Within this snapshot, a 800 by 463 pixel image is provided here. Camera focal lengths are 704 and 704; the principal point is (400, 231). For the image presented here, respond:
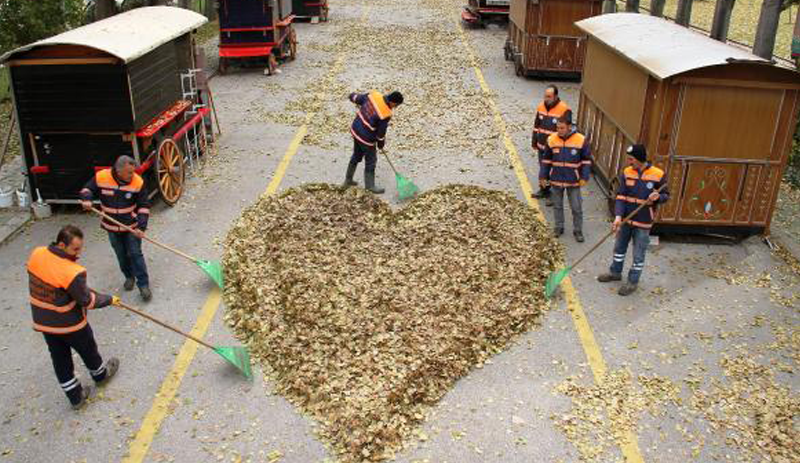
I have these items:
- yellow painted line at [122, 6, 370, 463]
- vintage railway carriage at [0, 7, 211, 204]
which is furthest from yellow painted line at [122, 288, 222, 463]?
vintage railway carriage at [0, 7, 211, 204]

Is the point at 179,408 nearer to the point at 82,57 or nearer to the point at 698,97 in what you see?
the point at 82,57

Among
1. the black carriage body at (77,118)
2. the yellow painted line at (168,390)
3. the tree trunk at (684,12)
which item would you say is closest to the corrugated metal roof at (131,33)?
the black carriage body at (77,118)

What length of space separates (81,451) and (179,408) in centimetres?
94

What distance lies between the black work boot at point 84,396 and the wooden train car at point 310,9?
2568 centimetres

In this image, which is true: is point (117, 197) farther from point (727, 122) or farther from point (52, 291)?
point (727, 122)

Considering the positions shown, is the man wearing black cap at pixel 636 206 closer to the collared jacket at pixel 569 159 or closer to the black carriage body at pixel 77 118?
the collared jacket at pixel 569 159

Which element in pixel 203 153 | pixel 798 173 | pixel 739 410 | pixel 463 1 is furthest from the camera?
pixel 463 1

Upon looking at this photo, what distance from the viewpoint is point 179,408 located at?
6.90 m

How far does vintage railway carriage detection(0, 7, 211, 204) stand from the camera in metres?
10.1

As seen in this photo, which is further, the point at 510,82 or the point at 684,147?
the point at 510,82

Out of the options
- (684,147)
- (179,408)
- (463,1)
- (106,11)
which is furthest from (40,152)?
(463,1)

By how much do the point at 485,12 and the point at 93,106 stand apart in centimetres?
2153

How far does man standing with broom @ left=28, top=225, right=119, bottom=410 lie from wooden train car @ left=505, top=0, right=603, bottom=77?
15762 millimetres

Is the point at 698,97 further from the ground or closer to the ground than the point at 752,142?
further from the ground
